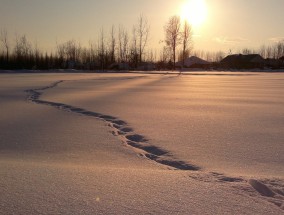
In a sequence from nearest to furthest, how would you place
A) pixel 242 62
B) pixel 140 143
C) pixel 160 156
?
pixel 160 156
pixel 140 143
pixel 242 62

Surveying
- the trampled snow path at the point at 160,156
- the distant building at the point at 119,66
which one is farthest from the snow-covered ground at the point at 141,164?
the distant building at the point at 119,66

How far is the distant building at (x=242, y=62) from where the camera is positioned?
A: 40906 mm

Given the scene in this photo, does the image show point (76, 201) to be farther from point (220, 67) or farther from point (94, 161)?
point (220, 67)

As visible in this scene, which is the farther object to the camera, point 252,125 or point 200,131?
point 252,125

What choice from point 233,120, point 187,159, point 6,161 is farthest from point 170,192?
point 233,120

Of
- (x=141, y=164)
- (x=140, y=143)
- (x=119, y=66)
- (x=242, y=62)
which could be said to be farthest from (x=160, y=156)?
(x=242, y=62)

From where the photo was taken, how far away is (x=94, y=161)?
2.15 m

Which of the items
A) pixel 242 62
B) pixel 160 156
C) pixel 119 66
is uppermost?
pixel 242 62

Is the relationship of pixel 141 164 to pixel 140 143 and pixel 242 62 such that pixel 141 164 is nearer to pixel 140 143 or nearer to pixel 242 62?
pixel 140 143

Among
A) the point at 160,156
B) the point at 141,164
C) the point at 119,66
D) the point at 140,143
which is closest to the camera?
the point at 141,164

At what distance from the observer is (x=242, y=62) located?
141 feet

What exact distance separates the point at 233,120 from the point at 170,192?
2319mm

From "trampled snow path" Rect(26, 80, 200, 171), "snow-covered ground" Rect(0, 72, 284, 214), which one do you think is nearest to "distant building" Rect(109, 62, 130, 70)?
"trampled snow path" Rect(26, 80, 200, 171)

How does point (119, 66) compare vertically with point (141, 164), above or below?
above
